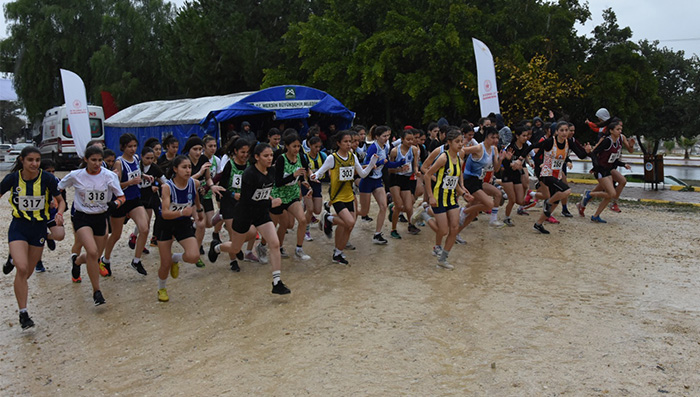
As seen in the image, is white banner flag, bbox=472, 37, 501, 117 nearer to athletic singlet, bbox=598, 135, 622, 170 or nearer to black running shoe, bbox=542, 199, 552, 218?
athletic singlet, bbox=598, 135, 622, 170

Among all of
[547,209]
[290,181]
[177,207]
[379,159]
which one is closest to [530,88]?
[547,209]

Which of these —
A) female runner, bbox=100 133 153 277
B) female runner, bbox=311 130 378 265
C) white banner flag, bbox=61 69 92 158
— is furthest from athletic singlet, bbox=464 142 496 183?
white banner flag, bbox=61 69 92 158

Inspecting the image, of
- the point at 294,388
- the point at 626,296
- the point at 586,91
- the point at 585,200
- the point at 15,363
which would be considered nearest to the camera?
the point at 294,388

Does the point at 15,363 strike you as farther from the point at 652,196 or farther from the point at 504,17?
the point at 504,17

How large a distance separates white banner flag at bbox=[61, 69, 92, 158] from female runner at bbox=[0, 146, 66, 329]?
1000 cm

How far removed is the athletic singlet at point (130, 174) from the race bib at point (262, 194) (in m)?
2.00

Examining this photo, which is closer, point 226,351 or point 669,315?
point 226,351

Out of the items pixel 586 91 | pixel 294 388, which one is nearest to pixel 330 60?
pixel 586 91

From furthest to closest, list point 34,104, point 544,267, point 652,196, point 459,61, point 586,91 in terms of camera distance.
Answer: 1. point 34,104
2. point 586,91
3. point 459,61
4. point 652,196
5. point 544,267

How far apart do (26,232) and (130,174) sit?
202cm

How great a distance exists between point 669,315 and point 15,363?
6023 millimetres

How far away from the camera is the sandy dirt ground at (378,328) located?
4.57 m

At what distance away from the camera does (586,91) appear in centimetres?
2327

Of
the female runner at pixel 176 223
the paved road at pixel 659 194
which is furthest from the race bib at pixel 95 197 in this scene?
the paved road at pixel 659 194
